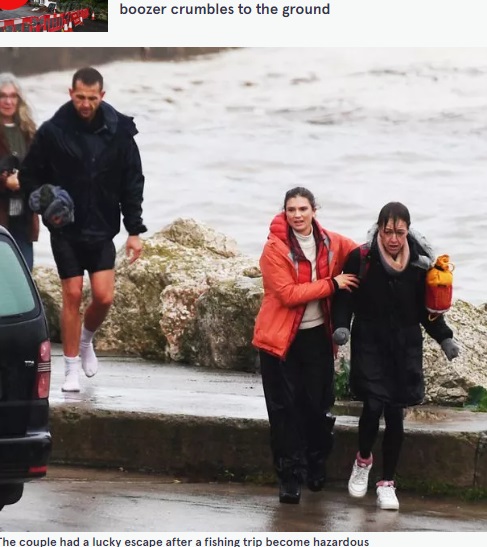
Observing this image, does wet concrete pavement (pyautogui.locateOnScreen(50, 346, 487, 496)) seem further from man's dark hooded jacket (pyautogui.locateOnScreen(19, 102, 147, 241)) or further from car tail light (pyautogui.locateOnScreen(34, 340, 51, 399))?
car tail light (pyautogui.locateOnScreen(34, 340, 51, 399))

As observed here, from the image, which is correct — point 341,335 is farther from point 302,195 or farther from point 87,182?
point 87,182

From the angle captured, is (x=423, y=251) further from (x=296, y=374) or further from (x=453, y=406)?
(x=453, y=406)

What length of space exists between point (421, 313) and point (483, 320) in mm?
2387

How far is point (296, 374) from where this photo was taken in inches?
340

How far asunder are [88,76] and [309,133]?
4.68 meters

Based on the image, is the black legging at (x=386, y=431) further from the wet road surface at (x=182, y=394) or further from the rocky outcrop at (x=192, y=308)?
the rocky outcrop at (x=192, y=308)

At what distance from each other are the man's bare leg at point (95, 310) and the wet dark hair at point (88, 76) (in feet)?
3.71

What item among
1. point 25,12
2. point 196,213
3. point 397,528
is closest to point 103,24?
point 25,12

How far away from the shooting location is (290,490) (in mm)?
8453

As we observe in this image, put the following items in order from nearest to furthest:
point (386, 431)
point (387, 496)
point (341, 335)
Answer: point (341, 335), point (387, 496), point (386, 431)

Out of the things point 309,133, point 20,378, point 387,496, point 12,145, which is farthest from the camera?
point 309,133

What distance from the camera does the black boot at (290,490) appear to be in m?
8.45

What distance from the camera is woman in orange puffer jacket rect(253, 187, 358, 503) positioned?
8.45 meters

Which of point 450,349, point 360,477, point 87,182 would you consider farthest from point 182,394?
point 450,349
